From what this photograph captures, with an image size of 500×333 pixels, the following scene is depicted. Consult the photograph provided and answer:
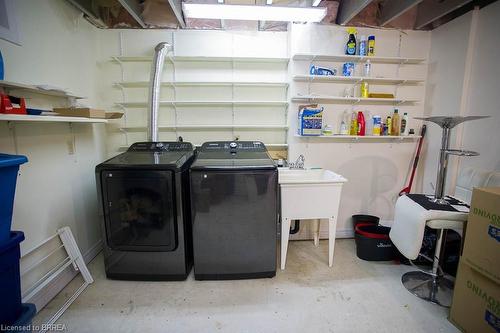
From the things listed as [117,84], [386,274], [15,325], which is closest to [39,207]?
[15,325]

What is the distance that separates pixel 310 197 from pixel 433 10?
2.25 metres

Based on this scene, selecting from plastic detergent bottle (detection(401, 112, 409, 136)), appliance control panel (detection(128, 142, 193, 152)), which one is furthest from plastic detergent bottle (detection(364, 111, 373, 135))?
appliance control panel (detection(128, 142, 193, 152))

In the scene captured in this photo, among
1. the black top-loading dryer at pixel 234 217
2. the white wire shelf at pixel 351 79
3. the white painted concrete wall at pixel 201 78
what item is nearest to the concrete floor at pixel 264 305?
the black top-loading dryer at pixel 234 217

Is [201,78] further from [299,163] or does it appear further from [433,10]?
[433,10]

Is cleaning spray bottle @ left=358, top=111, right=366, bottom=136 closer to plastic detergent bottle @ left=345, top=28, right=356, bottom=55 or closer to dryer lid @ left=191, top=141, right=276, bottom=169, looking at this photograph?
plastic detergent bottle @ left=345, top=28, right=356, bottom=55

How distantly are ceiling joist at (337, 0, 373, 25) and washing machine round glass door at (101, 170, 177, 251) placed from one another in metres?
2.26

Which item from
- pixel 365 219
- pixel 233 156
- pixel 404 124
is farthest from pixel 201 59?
pixel 365 219

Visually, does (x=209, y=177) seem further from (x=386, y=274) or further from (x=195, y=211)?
(x=386, y=274)

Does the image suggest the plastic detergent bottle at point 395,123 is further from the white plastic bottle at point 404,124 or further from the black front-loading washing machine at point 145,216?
the black front-loading washing machine at point 145,216

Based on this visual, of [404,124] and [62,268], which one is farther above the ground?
[404,124]

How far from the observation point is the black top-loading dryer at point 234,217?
1851mm

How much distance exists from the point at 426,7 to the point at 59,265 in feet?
13.7

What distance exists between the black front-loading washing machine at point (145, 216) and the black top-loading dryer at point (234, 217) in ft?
0.43

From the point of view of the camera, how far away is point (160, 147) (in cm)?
237
